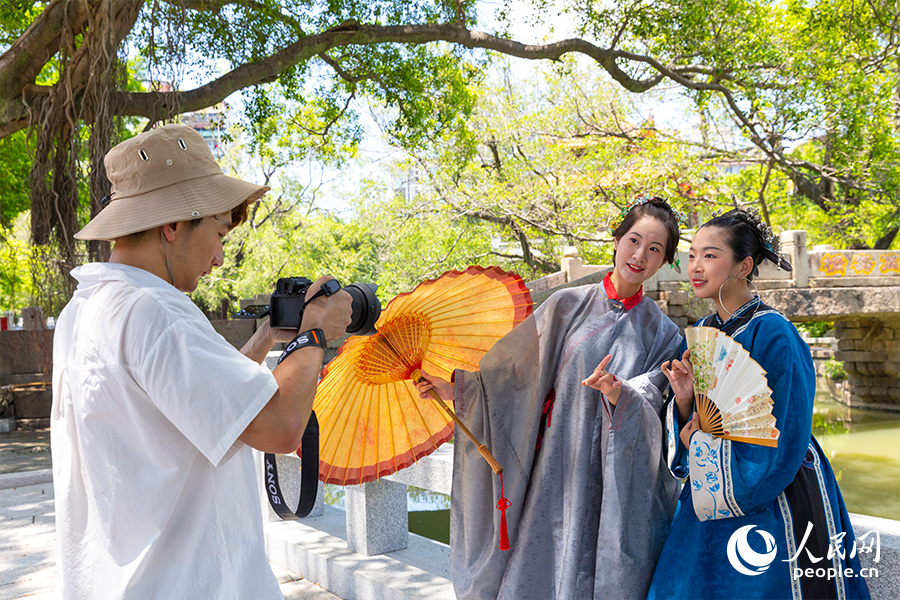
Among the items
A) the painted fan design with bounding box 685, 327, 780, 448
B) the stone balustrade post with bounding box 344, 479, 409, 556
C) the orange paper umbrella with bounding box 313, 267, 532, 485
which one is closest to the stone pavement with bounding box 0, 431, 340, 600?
the stone balustrade post with bounding box 344, 479, 409, 556

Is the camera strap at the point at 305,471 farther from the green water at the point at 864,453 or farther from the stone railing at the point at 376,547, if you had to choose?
the green water at the point at 864,453

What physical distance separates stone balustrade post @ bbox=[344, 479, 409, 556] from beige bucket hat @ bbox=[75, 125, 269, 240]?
2036mm

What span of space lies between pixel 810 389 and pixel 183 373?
149 cm

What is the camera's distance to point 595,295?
7.13 feet

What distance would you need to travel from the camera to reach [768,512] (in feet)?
5.46

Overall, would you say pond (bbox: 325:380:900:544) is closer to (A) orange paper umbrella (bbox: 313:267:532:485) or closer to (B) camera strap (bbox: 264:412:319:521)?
(A) orange paper umbrella (bbox: 313:267:532:485)

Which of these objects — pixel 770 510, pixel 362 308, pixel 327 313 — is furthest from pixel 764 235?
pixel 327 313

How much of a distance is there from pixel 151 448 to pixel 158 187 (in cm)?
48

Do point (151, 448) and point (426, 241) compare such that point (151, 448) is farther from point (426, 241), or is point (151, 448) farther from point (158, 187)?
point (426, 241)

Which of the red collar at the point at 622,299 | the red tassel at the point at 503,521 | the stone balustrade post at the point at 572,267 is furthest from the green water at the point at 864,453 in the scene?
the red tassel at the point at 503,521

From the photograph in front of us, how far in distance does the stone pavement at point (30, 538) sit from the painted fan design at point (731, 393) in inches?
82.9

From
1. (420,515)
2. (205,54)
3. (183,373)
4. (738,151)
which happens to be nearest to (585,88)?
(738,151)

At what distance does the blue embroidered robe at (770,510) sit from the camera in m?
1.61

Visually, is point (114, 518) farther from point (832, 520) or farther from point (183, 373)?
point (832, 520)
